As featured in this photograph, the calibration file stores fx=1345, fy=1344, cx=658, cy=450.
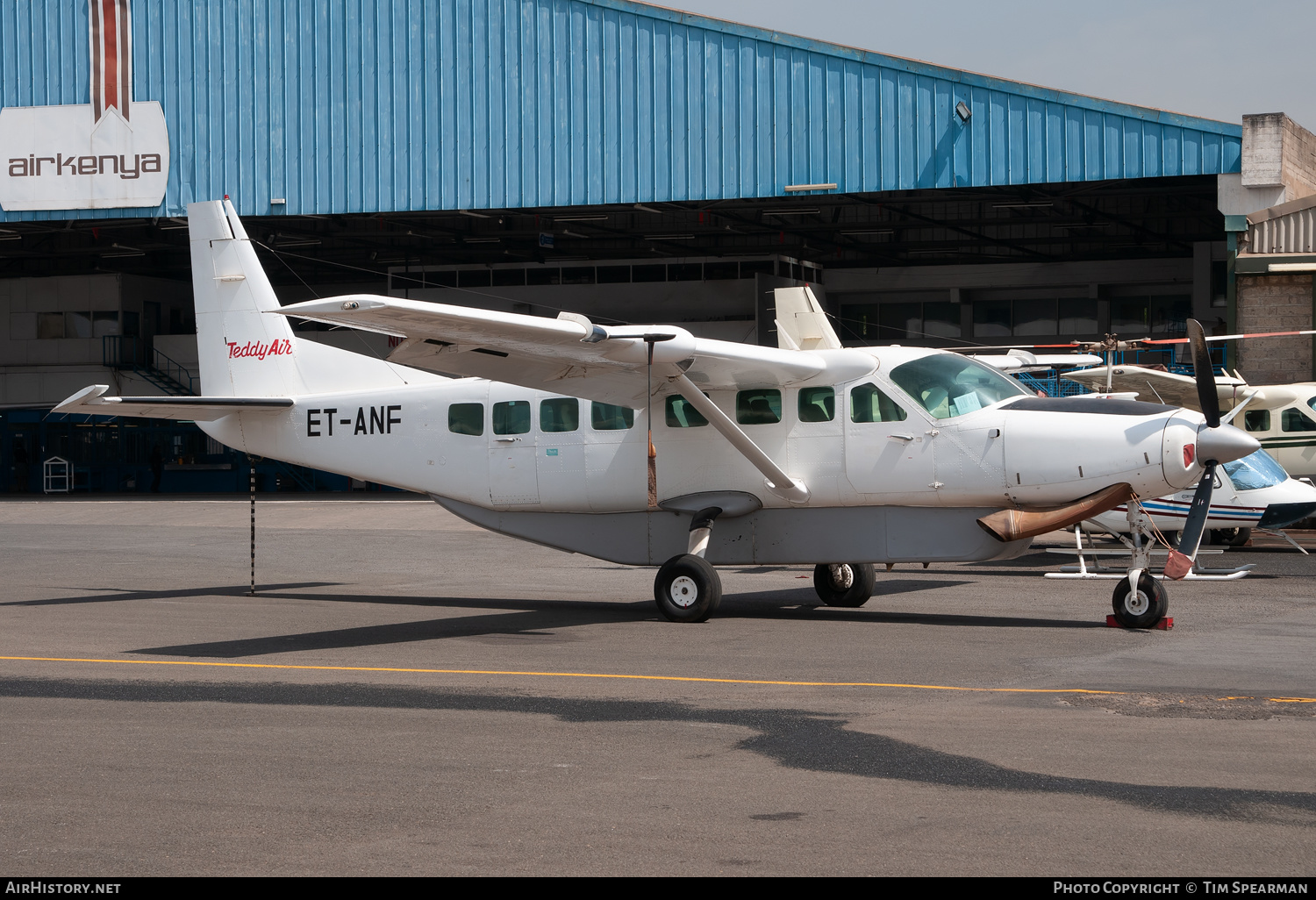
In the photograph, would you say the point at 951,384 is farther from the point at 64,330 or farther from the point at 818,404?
the point at 64,330

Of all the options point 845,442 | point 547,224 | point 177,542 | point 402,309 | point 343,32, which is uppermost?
point 343,32

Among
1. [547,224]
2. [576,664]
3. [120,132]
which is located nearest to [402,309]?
[576,664]

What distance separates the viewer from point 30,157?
35875mm

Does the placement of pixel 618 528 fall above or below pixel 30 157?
below

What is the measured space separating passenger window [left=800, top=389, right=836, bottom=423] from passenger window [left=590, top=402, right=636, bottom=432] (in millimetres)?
1910

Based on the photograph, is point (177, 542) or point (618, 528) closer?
point (618, 528)

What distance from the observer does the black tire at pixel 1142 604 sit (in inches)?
488

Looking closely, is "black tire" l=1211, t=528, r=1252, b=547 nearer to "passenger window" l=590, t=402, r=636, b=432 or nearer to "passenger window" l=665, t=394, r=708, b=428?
"passenger window" l=665, t=394, r=708, b=428

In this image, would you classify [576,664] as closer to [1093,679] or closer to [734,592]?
[1093,679]

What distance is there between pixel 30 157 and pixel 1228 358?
3082 centimetres

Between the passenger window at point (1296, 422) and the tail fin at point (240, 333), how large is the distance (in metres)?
15.7

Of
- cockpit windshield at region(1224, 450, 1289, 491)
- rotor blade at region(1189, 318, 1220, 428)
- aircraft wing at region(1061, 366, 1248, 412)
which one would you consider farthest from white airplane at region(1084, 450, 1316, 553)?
rotor blade at region(1189, 318, 1220, 428)

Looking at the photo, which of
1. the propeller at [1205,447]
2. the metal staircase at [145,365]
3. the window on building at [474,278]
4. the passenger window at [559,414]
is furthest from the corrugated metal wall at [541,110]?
the passenger window at [559,414]

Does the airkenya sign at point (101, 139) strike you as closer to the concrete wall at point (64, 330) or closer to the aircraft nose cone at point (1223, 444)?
the concrete wall at point (64, 330)
